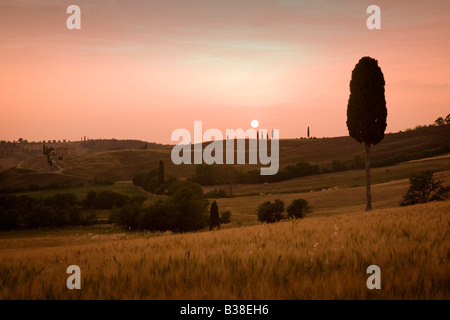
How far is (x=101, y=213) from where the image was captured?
91.0 m

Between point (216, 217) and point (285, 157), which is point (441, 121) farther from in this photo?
point (216, 217)

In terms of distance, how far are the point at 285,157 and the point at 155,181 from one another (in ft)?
184

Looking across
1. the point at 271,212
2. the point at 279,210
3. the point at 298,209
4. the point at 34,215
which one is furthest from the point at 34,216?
the point at 298,209

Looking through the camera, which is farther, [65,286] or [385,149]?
[385,149]

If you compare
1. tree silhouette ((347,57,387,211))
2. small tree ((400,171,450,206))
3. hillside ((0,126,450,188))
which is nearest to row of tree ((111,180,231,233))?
small tree ((400,171,450,206))

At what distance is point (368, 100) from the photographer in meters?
34.5

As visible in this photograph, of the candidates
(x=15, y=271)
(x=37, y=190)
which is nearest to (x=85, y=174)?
(x=37, y=190)

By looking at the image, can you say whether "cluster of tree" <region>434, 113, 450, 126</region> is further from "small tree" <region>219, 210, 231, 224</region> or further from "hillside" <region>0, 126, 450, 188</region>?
"small tree" <region>219, 210, 231, 224</region>

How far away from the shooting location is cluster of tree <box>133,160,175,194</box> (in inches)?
4277

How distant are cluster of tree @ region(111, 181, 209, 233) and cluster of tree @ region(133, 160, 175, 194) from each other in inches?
1467

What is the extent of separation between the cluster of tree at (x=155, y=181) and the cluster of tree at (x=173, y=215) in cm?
3726

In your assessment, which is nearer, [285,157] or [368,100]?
[368,100]
